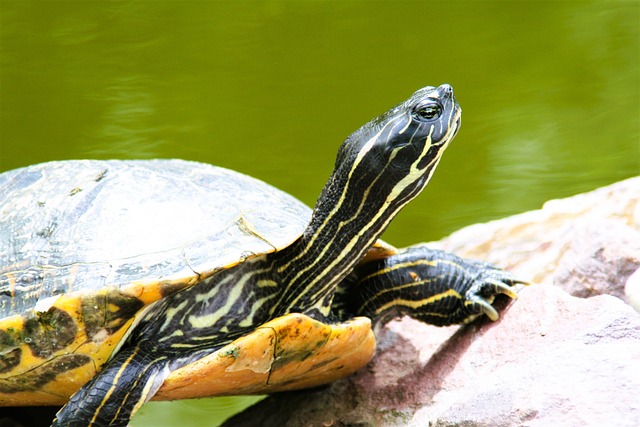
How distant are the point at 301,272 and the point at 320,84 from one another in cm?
294

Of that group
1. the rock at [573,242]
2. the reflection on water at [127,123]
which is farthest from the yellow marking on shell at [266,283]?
the reflection on water at [127,123]

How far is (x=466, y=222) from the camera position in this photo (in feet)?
15.9

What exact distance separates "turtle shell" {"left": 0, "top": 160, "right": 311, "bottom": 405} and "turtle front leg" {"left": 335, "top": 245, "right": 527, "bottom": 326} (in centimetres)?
36

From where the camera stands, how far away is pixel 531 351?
87.8 inches

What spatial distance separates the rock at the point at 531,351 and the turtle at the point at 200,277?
0.10 meters

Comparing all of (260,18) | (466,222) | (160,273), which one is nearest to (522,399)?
(160,273)

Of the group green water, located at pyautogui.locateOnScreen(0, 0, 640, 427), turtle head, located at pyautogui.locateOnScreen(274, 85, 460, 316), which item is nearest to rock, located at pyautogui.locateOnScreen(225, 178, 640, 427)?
turtle head, located at pyautogui.locateOnScreen(274, 85, 460, 316)

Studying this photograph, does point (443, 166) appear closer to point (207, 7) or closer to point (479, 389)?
point (207, 7)

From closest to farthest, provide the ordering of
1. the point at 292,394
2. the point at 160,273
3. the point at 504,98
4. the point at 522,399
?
the point at 522,399
the point at 160,273
the point at 292,394
the point at 504,98

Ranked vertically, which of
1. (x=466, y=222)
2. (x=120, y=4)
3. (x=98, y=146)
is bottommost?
(x=466, y=222)

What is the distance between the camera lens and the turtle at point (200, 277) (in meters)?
2.27

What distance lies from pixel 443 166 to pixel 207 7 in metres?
2.06

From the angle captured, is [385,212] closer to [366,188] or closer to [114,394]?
[366,188]

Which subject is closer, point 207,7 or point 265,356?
point 265,356
